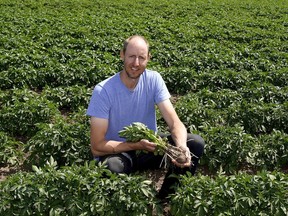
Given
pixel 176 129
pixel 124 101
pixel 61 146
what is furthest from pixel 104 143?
pixel 61 146

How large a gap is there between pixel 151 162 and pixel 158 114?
1.94m

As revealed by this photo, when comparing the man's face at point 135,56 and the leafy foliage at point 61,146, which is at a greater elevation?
the man's face at point 135,56

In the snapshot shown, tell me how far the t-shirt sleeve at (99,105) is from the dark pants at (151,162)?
47 cm

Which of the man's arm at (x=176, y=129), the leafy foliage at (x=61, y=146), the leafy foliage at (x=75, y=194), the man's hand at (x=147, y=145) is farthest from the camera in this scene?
the leafy foliage at (x=61, y=146)

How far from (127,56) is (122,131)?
0.80 m

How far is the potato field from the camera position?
157 inches

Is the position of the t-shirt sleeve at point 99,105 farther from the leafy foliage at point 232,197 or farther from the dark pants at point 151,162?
the leafy foliage at point 232,197

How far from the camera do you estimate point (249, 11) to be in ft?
72.1

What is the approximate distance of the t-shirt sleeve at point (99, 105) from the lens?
432 cm

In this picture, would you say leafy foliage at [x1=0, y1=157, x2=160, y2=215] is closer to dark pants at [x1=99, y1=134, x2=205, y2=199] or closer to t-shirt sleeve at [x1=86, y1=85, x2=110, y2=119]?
dark pants at [x1=99, y1=134, x2=205, y2=199]

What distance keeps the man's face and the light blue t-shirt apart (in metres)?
0.27

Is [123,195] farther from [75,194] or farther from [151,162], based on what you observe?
[151,162]

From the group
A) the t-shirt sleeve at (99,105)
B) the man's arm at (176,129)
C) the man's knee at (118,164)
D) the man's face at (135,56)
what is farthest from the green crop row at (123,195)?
the man's face at (135,56)

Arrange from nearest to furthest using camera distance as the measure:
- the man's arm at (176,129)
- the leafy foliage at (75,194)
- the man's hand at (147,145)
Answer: the leafy foliage at (75,194), the man's hand at (147,145), the man's arm at (176,129)
